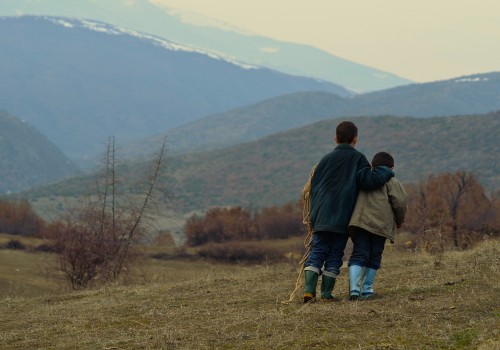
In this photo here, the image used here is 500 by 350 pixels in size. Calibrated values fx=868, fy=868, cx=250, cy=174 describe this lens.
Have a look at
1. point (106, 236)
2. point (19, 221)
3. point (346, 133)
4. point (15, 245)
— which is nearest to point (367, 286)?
point (346, 133)

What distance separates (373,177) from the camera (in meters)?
10.2

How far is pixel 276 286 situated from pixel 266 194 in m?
104

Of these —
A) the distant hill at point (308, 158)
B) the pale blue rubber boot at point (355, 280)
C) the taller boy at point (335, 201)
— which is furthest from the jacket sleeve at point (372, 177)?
the distant hill at point (308, 158)

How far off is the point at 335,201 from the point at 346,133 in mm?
835

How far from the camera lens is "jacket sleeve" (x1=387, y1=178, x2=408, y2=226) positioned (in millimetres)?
10352

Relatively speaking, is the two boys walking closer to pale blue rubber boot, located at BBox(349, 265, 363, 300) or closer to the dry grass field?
pale blue rubber boot, located at BBox(349, 265, 363, 300)

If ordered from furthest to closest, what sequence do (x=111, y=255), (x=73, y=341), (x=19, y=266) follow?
(x=19, y=266), (x=111, y=255), (x=73, y=341)

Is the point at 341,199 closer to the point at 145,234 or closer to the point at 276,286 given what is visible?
the point at 276,286

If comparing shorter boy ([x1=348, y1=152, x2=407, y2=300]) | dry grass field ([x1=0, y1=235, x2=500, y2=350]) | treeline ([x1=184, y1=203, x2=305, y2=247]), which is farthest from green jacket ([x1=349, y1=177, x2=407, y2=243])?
treeline ([x1=184, y1=203, x2=305, y2=247])

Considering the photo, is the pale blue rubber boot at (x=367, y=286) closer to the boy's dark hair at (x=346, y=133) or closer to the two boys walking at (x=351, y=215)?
the two boys walking at (x=351, y=215)

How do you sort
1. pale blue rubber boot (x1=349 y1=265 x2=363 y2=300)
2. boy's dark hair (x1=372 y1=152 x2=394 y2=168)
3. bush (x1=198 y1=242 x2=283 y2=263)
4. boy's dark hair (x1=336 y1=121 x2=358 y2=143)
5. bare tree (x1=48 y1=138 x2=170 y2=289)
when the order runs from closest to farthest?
pale blue rubber boot (x1=349 y1=265 x2=363 y2=300), boy's dark hair (x1=336 y1=121 x2=358 y2=143), boy's dark hair (x1=372 y1=152 x2=394 y2=168), bare tree (x1=48 y1=138 x2=170 y2=289), bush (x1=198 y1=242 x2=283 y2=263)

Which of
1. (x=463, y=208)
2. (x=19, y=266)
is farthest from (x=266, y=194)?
(x=19, y=266)

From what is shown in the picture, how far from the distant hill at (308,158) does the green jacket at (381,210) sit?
83.2m

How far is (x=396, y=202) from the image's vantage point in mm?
10352
